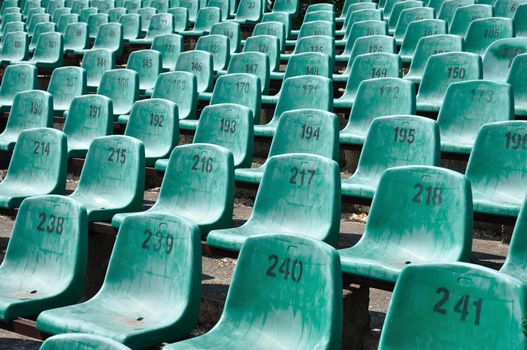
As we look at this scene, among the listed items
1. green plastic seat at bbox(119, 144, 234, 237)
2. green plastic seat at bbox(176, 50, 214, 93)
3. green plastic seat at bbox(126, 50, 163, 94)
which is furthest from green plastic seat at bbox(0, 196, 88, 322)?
green plastic seat at bbox(126, 50, 163, 94)

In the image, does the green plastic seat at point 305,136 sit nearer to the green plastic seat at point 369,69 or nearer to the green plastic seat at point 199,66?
the green plastic seat at point 369,69

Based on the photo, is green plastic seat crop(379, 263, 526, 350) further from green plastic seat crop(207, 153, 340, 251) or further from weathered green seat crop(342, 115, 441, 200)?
weathered green seat crop(342, 115, 441, 200)

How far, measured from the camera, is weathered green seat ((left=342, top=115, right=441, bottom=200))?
13.6 ft

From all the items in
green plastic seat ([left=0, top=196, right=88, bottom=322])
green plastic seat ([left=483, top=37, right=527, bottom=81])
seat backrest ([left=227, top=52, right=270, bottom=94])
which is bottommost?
green plastic seat ([left=0, top=196, right=88, bottom=322])

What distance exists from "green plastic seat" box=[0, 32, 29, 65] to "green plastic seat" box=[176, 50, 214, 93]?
7.73ft

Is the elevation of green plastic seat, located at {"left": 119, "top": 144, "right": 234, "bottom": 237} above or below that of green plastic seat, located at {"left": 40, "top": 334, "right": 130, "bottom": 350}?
below

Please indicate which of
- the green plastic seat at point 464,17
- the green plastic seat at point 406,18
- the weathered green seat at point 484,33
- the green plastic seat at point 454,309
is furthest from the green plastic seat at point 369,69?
the green plastic seat at point 454,309

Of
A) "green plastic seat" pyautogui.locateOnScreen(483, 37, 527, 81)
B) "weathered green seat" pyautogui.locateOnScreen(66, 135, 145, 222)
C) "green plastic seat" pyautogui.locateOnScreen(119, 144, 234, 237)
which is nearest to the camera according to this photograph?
"green plastic seat" pyautogui.locateOnScreen(119, 144, 234, 237)

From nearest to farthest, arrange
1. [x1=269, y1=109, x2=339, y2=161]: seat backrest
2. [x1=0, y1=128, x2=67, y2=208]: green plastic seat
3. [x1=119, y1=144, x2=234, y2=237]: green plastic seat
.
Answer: [x1=119, y1=144, x2=234, y2=237]: green plastic seat < [x1=269, y1=109, x2=339, y2=161]: seat backrest < [x1=0, y1=128, x2=67, y2=208]: green plastic seat

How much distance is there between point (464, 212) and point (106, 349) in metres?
1.77

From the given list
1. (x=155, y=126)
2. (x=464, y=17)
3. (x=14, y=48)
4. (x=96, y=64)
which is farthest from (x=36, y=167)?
(x=14, y=48)

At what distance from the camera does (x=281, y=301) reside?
285cm

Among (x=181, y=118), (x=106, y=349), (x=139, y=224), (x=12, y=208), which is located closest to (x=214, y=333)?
(x=139, y=224)

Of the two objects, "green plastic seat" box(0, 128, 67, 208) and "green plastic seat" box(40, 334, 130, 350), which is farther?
"green plastic seat" box(0, 128, 67, 208)
